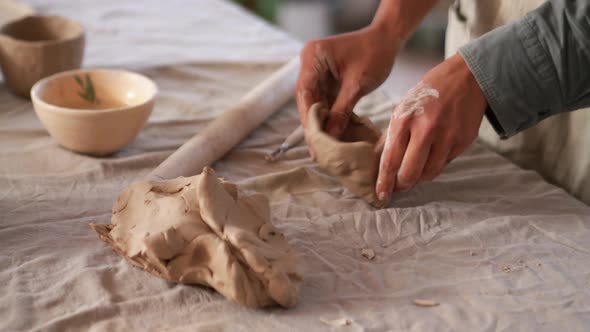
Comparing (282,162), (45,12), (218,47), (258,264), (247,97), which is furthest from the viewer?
(45,12)

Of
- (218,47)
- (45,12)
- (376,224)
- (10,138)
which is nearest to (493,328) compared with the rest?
(376,224)

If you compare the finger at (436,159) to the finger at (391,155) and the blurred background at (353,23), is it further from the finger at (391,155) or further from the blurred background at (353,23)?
the blurred background at (353,23)

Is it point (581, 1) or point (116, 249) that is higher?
point (581, 1)

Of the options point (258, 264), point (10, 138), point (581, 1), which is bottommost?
point (10, 138)

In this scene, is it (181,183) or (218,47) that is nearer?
(181,183)

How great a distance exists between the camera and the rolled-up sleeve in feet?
3.44

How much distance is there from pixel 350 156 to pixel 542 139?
A: 51 cm

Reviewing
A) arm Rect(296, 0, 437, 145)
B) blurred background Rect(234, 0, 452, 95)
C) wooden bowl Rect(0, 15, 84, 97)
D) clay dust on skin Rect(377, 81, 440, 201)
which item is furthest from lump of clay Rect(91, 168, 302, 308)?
blurred background Rect(234, 0, 452, 95)

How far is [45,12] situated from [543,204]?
1.71 meters

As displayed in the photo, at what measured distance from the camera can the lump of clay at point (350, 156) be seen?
43.9 inches

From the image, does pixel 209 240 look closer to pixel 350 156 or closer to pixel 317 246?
pixel 317 246

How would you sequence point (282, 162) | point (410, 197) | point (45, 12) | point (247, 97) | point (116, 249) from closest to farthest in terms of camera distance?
point (116, 249), point (410, 197), point (282, 162), point (247, 97), point (45, 12)

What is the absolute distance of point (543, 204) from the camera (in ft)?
3.96

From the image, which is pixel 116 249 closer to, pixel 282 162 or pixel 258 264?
pixel 258 264
